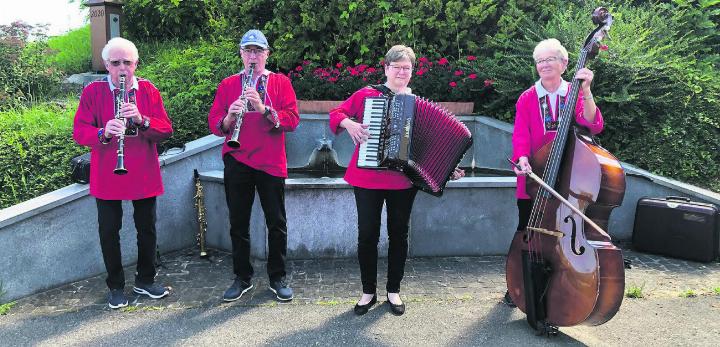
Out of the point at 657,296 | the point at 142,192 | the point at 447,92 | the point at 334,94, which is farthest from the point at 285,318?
the point at 447,92

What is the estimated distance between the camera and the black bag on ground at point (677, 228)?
5.03 m

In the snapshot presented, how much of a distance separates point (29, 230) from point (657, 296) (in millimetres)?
4967

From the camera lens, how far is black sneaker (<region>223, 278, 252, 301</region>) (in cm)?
417

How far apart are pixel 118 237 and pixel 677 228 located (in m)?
4.93

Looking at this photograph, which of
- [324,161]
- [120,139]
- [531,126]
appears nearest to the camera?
[120,139]

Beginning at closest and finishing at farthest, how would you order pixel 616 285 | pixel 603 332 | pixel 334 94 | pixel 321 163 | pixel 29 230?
pixel 616 285 < pixel 603 332 < pixel 29 230 < pixel 321 163 < pixel 334 94

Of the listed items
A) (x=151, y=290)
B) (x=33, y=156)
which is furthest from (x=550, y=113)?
(x=33, y=156)

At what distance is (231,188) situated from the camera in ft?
13.1

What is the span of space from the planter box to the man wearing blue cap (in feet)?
10.6

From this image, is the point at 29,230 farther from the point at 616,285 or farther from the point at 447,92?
the point at 447,92

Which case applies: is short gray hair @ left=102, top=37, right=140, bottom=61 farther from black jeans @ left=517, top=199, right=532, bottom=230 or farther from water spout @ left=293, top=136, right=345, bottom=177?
water spout @ left=293, top=136, right=345, bottom=177

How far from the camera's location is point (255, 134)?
3887mm

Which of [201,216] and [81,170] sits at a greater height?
[81,170]

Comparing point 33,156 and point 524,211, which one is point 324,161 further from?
point 524,211
